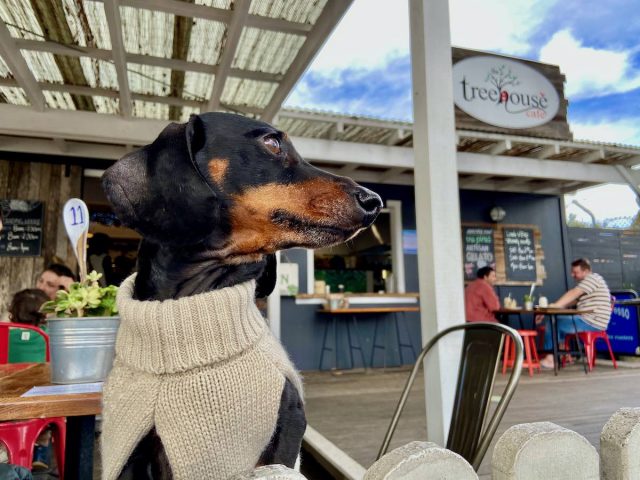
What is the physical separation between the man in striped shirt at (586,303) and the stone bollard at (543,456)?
5.64 m

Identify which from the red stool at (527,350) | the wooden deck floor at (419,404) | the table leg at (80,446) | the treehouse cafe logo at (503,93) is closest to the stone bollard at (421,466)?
the table leg at (80,446)

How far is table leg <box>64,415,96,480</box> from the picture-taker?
4.69 ft

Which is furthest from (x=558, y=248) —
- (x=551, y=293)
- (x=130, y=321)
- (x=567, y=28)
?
(x=130, y=321)

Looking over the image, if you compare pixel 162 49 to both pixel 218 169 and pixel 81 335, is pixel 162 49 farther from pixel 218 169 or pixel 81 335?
pixel 218 169

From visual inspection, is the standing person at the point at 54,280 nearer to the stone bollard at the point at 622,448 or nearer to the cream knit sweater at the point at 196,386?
the cream knit sweater at the point at 196,386

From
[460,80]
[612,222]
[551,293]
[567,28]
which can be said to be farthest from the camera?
[612,222]

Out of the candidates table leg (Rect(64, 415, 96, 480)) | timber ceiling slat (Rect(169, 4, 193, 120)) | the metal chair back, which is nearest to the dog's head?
the metal chair back

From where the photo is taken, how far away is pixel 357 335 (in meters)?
6.54

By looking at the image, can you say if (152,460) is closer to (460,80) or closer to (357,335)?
(460,80)

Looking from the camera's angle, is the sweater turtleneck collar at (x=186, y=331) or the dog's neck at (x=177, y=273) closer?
the sweater turtleneck collar at (x=186, y=331)

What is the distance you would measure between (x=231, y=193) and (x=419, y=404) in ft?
11.1

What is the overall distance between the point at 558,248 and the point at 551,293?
0.79 m

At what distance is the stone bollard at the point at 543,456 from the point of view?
0.69m

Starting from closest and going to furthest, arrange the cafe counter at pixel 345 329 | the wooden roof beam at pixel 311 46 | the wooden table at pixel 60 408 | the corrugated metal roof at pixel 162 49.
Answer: the wooden table at pixel 60 408, the wooden roof beam at pixel 311 46, the corrugated metal roof at pixel 162 49, the cafe counter at pixel 345 329
